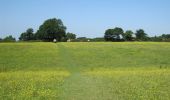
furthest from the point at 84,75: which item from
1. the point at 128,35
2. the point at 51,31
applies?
the point at 128,35

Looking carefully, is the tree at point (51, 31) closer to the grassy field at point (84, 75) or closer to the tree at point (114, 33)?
the tree at point (114, 33)

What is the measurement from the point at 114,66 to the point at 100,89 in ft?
82.8

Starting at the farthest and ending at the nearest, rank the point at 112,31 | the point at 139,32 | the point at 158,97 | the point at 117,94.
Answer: the point at 139,32 → the point at 112,31 → the point at 117,94 → the point at 158,97

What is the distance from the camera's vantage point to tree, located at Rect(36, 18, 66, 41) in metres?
143

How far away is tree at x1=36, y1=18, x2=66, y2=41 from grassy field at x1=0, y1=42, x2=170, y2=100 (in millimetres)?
76981

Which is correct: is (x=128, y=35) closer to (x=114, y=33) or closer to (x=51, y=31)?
(x=114, y=33)

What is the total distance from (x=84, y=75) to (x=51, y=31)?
4368 inches

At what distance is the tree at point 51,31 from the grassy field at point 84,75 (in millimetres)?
76981

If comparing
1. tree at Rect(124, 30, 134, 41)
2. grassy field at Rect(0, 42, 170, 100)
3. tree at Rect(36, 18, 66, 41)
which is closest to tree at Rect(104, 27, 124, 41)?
tree at Rect(124, 30, 134, 41)

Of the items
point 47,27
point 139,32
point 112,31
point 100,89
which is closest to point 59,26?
point 47,27

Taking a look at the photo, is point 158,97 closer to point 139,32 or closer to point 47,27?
point 47,27

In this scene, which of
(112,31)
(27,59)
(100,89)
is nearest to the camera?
(100,89)

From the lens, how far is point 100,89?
2175 cm

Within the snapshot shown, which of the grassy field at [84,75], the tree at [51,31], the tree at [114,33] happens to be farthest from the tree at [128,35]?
the grassy field at [84,75]
